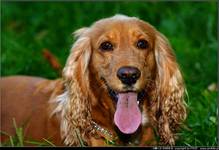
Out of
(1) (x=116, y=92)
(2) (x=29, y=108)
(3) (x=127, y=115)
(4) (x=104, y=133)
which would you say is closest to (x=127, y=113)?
(3) (x=127, y=115)

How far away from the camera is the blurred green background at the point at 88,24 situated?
24.1 feet

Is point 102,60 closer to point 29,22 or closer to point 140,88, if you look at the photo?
point 140,88

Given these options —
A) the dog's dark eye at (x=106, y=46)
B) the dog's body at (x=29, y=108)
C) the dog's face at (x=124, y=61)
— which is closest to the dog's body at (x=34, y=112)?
the dog's body at (x=29, y=108)

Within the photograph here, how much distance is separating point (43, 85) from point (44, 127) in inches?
14.8

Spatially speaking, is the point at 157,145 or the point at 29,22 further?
the point at 29,22

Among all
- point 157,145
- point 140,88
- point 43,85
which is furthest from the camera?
point 43,85

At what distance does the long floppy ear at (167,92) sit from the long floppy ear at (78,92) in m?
0.48

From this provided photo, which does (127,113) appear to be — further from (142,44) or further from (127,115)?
(142,44)

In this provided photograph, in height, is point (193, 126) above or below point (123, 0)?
below

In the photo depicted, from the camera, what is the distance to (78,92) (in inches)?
230

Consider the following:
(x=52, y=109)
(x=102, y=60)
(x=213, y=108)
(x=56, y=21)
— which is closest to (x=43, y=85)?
(x=52, y=109)

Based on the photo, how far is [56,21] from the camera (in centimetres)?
819

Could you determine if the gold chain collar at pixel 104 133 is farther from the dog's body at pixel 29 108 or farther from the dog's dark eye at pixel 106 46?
the dog's dark eye at pixel 106 46

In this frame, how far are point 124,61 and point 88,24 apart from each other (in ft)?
7.15
